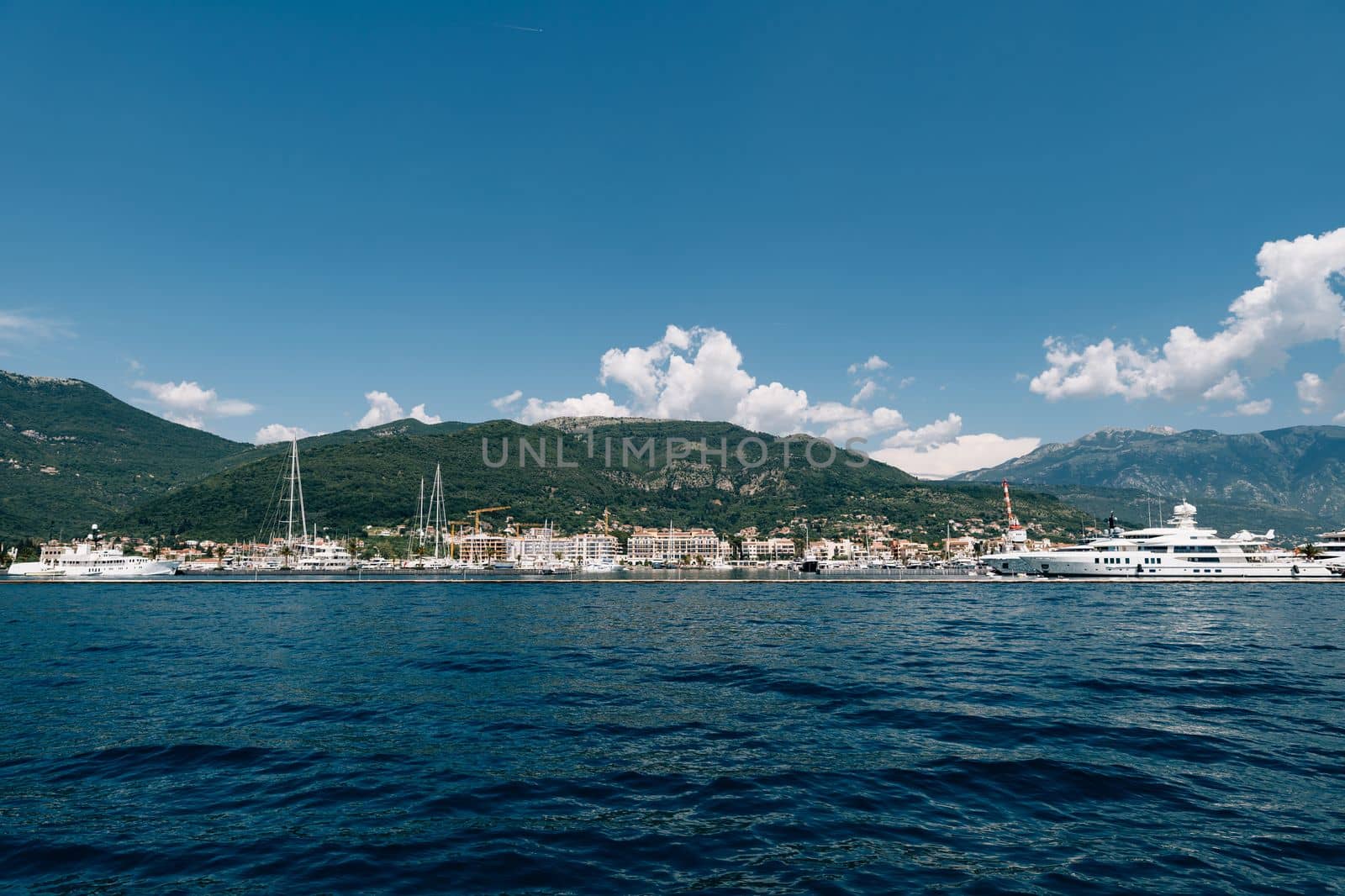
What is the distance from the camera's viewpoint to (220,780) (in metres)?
13.4

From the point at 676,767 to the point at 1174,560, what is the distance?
11655 centimetres

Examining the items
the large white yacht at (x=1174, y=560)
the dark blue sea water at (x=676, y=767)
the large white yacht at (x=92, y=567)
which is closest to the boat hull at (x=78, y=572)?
the large white yacht at (x=92, y=567)

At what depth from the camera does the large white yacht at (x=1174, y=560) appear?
322 feet

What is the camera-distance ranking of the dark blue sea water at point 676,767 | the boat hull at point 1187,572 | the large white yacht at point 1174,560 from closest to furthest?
the dark blue sea water at point 676,767 → the boat hull at point 1187,572 → the large white yacht at point 1174,560

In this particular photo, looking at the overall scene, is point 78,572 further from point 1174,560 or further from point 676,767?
point 1174,560

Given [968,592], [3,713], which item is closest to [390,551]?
[968,592]

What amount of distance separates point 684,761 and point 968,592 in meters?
77.1

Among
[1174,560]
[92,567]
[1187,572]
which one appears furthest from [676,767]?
[92,567]

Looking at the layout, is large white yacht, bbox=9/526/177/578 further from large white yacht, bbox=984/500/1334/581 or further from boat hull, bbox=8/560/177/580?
large white yacht, bbox=984/500/1334/581

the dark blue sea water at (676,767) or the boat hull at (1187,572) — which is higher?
the dark blue sea water at (676,767)

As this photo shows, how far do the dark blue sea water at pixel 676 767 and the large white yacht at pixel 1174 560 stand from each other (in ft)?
256

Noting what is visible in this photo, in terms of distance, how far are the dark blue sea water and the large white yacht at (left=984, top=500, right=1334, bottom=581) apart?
78.1 meters

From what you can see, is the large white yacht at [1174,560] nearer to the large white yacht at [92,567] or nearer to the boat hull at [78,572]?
the boat hull at [78,572]

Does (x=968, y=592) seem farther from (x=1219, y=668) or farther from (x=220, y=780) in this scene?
(x=220, y=780)
